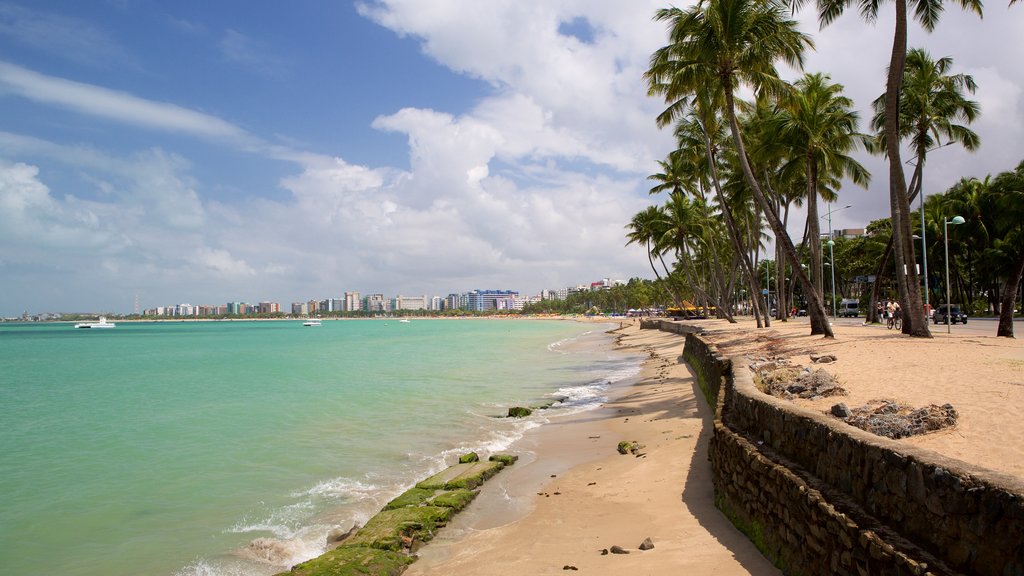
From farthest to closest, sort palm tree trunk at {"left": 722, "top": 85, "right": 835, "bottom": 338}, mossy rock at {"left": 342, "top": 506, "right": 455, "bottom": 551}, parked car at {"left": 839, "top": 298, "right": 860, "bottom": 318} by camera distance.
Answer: parked car at {"left": 839, "top": 298, "right": 860, "bottom": 318} → palm tree trunk at {"left": 722, "top": 85, "right": 835, "bottom": 338} → mossy rock at {"left": 342, "top": 506, "right": 455, "bottom": 551}

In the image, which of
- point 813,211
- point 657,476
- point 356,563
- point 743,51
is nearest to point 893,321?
point 813,211

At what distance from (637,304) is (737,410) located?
139 metres

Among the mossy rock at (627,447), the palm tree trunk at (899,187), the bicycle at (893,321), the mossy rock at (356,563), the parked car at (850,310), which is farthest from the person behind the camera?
the parked car at (850,310)

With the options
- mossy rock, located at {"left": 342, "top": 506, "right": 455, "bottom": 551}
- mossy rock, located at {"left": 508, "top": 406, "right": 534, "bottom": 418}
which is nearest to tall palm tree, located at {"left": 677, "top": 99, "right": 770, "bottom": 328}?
mossy rock, located at {"left": 508, "top": 406, "right": 534, "bottom": 418}

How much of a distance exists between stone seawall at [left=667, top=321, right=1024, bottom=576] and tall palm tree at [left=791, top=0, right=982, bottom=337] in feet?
40.5

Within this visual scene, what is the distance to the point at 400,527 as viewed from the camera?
23.5ft

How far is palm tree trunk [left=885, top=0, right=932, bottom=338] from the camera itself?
15.9m

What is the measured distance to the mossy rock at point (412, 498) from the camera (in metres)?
8.15

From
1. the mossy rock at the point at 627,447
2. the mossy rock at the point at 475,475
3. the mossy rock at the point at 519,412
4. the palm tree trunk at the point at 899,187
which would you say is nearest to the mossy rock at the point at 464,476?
the mossy rock at the point at 475,475

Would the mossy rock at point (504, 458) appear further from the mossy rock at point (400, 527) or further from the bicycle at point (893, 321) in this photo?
the bicycle at point (893, 321)

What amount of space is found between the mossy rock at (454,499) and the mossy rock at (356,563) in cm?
148

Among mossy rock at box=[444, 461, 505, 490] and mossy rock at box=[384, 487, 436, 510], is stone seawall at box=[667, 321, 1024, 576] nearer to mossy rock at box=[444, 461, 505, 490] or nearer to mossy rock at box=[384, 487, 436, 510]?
mossy rock at box=[444, 461, 505, 490]

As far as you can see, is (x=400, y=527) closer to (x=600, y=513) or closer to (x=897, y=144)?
(x=600, y=513)

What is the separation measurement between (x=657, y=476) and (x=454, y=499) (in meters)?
2.98
